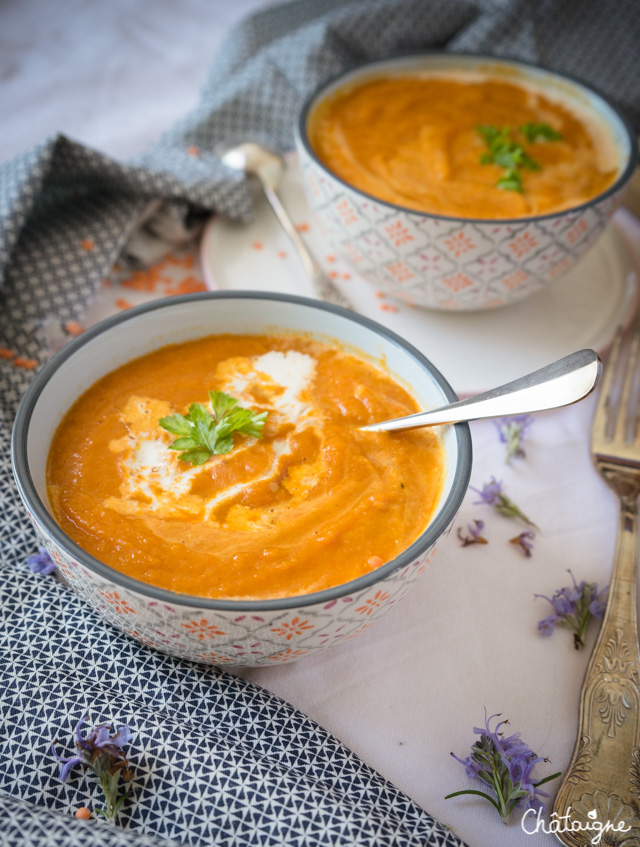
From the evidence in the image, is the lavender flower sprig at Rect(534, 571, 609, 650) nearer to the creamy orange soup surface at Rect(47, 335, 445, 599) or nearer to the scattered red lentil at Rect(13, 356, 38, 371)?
the creamy orange soup surface at Rect(47, 335, 445, 599)

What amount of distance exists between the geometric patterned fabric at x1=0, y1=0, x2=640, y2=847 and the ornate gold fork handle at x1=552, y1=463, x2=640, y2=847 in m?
0.24

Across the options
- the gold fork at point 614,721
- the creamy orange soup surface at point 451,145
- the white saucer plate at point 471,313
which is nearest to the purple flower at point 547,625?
the gold fork at point 614,721

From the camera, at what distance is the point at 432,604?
1.76 metres

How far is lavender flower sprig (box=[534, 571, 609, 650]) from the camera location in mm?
1701

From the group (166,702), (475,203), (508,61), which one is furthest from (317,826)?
(508,61)

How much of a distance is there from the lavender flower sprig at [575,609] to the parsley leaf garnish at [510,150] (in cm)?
119

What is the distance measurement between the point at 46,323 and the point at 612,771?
183cm

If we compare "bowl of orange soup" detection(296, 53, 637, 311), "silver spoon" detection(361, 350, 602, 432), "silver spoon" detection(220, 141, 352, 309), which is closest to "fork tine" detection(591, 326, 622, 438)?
"bowl of orange soup" detection(296, 53, 637, 311)

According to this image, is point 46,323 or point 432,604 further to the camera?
point 46,323

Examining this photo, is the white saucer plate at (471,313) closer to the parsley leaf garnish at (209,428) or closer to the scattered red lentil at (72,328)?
the scattered red lentil at (72,328)

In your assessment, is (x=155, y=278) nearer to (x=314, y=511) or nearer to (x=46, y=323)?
(x=46, y=323)

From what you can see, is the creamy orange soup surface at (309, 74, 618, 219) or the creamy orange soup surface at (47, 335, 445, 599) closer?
the creamy orange soup surface at (47, 335, 445, 599)

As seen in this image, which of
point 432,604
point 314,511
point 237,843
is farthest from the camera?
point 432,604

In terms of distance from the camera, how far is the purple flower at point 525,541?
73.4 inches
